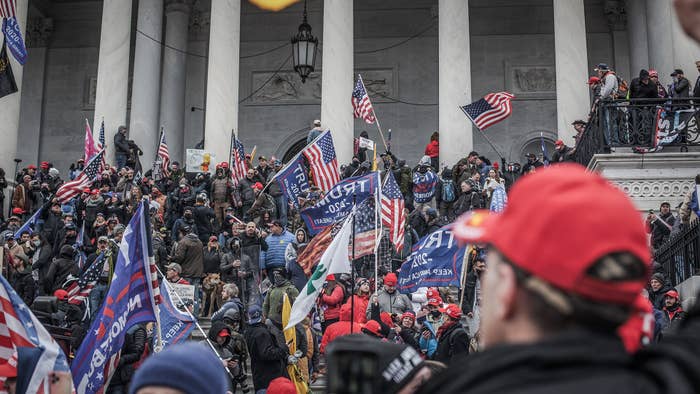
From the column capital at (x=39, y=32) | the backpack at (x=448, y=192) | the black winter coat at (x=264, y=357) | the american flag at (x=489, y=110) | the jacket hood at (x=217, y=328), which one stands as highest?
the column capital at (x=39, y=32)

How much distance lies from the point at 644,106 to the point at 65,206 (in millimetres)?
11743

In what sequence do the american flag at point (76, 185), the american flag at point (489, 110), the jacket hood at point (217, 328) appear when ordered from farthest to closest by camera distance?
1. the american flag at point (489, 110)
2. the american flag at point (76, 185)
3. the jacket hood at point (217, 328)

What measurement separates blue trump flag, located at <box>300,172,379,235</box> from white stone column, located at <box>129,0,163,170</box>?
56.9 feet

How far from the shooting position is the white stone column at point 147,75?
31.0 meters

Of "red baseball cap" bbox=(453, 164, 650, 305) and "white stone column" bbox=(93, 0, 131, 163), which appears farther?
"white stone column" bbox=(93, 0, 131, 163)

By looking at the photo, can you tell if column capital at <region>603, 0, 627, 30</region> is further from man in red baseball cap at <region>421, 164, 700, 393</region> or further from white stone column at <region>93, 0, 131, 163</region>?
man in red baseball cap at <region>421, 164, 700, 393</region>

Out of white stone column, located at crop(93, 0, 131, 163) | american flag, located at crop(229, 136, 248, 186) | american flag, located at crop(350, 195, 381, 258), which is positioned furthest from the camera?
white stone column, located at crop(93, 0, 131, 163)

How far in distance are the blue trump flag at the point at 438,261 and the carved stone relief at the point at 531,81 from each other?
22.6 meters

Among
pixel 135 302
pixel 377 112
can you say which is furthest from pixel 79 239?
pixel 377 112

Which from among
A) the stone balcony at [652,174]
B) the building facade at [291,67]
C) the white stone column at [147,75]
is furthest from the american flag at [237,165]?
the stone balcony at [652,174]

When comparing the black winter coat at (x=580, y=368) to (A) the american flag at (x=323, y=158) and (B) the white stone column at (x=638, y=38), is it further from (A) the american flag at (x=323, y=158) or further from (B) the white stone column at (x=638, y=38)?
(B) the white stone column at (x=638, y=38)

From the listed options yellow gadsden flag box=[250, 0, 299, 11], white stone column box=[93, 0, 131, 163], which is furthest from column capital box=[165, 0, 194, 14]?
white stone column box=[93, 0, 131, 163]

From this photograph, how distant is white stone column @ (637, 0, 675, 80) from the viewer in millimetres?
26719

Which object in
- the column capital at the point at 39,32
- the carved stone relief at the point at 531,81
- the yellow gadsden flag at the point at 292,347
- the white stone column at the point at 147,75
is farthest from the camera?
the column capital at the point at 39,32
